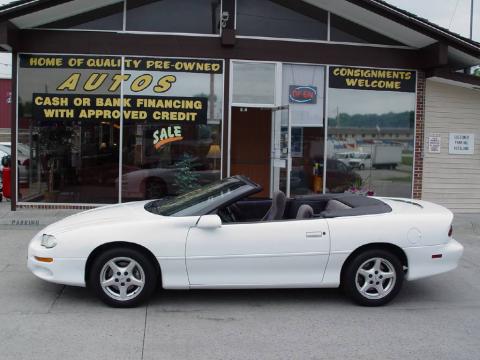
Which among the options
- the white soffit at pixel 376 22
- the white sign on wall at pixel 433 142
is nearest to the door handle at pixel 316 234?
the white soffit at pixel 376 22

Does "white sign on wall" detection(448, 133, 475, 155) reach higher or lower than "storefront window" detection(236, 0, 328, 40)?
lower

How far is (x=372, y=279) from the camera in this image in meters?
5.80

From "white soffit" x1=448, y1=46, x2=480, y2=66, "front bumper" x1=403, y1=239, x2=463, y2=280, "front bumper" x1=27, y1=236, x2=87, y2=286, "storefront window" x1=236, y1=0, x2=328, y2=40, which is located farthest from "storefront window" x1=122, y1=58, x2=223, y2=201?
"front bumper" x1=403, y1=239, x2=463, y2=280

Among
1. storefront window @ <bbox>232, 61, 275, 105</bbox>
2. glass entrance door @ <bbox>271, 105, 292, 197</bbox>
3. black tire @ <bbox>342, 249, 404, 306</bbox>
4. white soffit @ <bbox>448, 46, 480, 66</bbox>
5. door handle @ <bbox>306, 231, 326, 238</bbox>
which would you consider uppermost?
white soffit @ <bbox>448, 46, 480, 66</bbox>

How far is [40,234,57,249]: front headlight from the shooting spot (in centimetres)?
560

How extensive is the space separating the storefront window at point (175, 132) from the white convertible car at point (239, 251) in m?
5.42

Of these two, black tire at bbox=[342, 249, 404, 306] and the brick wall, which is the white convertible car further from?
the brick wall

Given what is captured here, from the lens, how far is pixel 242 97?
11.5m

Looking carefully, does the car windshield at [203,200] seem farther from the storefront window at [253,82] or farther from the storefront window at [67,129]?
the storefront window at [253,82]

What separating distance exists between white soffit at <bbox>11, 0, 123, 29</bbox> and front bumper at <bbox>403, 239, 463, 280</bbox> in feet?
25.8

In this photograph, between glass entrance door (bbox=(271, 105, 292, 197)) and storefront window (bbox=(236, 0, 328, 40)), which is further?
glass entrance door (bbox=(271, 105, 292, 197))

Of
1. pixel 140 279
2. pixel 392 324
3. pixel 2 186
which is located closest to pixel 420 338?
pixel 392 324

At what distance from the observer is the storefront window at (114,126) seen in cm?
1111

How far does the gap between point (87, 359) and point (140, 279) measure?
130 cm
